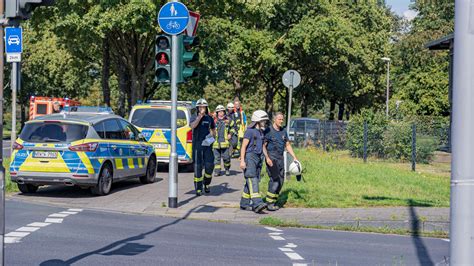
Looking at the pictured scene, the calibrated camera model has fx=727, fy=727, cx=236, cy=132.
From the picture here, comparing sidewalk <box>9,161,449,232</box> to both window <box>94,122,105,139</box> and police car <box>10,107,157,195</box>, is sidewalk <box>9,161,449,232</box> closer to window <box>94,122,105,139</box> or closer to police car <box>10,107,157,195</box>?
police car <box>10,107,157,195</box>

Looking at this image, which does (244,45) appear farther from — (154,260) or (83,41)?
(154,260)

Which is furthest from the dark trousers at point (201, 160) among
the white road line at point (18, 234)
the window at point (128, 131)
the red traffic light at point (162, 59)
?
the white road line at point (18, 234)

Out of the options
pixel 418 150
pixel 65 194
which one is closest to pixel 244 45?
pixel 418 150

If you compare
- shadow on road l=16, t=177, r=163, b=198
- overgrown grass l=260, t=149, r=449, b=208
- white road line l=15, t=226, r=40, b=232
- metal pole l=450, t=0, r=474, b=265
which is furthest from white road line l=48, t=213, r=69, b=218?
metal pole l=450, t=0, r=474, b=265

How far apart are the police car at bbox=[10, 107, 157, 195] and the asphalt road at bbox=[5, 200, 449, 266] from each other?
65.5 inches

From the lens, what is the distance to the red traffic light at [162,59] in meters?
12.4

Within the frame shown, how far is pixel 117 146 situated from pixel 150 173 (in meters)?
2.33

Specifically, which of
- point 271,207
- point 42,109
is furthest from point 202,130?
point 42,109

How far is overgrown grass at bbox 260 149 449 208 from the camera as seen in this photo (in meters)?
13.2

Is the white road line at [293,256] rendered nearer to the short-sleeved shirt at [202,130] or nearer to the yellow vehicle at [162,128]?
the short-sleeved shirt at [202,130]

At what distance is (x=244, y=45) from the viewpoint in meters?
42.8

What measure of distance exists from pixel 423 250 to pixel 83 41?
884 inches

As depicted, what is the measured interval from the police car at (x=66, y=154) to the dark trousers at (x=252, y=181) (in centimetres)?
300

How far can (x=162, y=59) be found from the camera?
1243 centimetres
